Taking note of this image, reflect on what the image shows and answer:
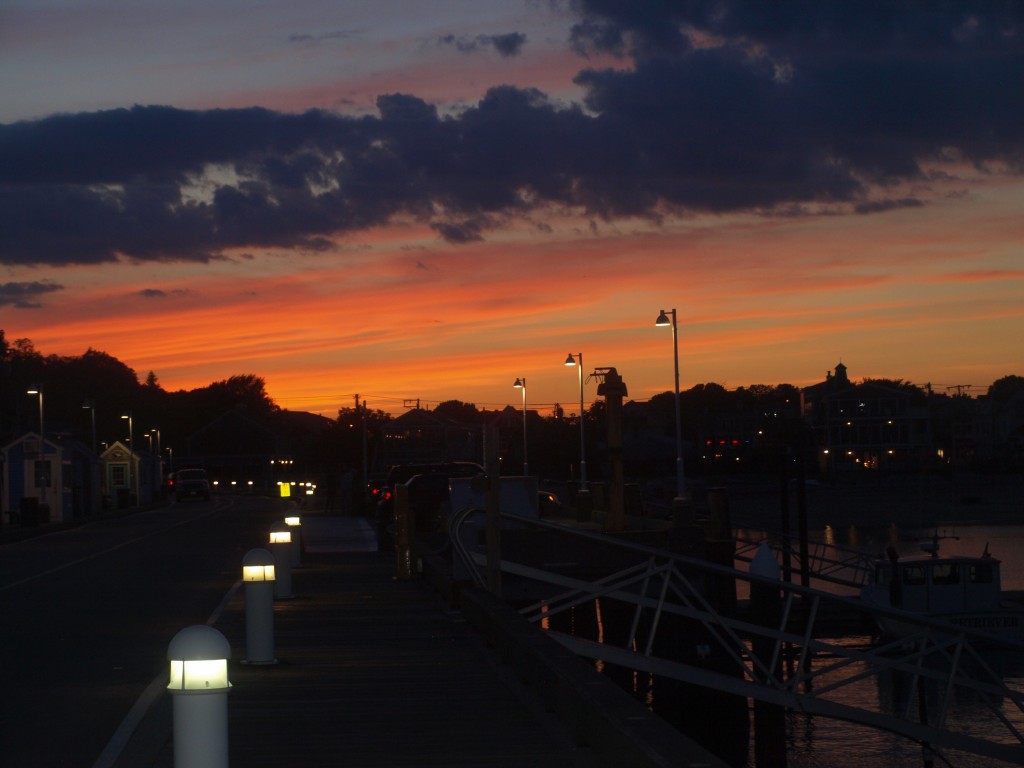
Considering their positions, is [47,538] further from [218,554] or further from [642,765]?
[642,765]

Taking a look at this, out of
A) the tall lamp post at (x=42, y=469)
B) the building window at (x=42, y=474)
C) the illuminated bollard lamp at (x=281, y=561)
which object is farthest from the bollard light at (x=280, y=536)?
the building window at (x=42, y=474)

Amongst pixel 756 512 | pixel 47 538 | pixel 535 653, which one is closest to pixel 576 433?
pixel 756 512

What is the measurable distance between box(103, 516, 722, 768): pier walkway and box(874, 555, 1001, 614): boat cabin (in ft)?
70.6

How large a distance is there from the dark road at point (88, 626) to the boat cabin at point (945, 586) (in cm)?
1703

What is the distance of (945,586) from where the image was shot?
35.0m

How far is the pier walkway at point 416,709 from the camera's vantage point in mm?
8133

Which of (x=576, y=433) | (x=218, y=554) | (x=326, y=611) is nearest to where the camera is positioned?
(x=326, y=611)

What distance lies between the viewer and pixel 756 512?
10012 centimetres

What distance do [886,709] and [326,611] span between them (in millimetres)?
15911

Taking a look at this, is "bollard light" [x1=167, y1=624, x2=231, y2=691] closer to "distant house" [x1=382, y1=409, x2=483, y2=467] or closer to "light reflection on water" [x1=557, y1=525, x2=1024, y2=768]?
"light reflection on water" [x1=557, y1=525, x2=1024, y2=768]

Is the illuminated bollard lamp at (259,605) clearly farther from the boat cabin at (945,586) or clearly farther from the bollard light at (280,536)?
the boat cabin at (945,586)

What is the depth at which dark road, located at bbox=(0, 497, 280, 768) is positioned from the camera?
10039 mm

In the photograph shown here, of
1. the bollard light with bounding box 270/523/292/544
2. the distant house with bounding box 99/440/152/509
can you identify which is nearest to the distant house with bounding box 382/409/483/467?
the distant house with bounding box 99/440/152/509

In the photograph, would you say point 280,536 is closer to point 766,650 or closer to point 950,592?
point 766,650
